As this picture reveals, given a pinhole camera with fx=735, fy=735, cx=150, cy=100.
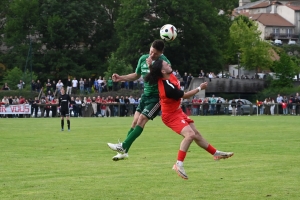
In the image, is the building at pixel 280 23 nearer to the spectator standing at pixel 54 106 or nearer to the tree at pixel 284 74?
the tree at pixel 284 74

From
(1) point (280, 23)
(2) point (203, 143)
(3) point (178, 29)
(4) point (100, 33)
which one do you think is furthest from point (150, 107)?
(1) point (280, 23)

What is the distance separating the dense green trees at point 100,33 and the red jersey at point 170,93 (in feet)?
220

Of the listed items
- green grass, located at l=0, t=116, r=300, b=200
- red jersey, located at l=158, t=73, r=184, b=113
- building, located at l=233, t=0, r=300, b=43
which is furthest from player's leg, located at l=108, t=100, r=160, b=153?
building, located at l=233, t=0, r=300, b=43

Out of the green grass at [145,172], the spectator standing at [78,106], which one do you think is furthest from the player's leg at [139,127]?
the spectator standing at [78,106]

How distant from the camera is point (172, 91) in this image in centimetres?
→ 1341

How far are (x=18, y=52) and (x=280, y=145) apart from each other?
6868 cm

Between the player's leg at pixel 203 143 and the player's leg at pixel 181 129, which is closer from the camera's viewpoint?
the player's leg at pixel 181 129

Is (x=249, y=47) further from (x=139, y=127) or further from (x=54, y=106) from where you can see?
(x=139, y=127)

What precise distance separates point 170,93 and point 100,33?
8103 cm

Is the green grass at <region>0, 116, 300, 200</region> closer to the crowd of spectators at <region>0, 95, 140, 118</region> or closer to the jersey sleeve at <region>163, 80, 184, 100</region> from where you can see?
the jersey sleeve at <region>163, 80, 184, 100</region>

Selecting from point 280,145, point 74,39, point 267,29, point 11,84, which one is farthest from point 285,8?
point 280,145

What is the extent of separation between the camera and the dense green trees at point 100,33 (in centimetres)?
8238

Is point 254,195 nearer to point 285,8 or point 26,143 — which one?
point 26,143

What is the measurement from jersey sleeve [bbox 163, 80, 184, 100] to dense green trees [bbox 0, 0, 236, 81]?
67.2 meters
